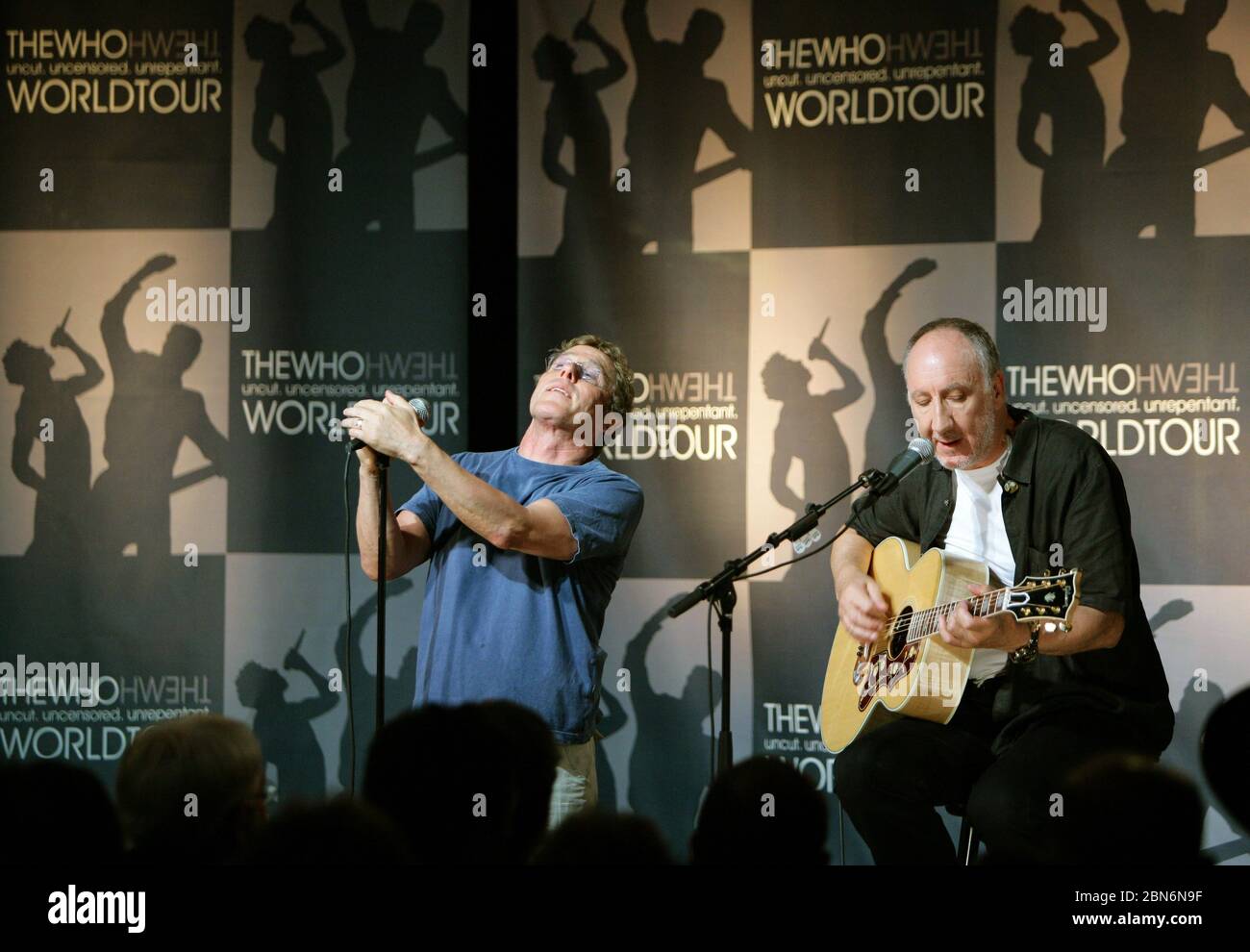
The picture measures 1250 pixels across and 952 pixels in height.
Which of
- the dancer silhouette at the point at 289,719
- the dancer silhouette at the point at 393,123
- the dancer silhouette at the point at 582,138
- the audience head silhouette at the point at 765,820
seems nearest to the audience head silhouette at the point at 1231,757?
the audience head silhouette at the point at 765,820

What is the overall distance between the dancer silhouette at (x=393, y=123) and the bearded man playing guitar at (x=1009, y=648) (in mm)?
1747

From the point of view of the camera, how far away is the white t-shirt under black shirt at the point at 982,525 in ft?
9.28

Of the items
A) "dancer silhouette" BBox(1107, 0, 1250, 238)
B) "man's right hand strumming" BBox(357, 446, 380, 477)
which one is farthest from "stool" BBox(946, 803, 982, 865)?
"dancer silhouette" BBox(1107, 0, 1250, 238)

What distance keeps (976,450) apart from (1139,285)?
0.93 meters

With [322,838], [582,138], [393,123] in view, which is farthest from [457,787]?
[393,123]

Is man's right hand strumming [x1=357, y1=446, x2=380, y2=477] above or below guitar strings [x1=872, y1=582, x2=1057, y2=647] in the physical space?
above

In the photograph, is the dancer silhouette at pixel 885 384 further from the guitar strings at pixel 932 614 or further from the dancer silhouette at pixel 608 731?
the dancer silhouette at pixel 608 731

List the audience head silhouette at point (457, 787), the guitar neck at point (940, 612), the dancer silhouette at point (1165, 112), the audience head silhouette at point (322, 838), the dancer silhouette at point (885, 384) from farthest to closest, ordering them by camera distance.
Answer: the dancer silhouette at point (885, 384), the dancer silhouette at point (1165, 112), the guitar neck at point (940, 612), the audience head silhouette at point (457, 787), the audience head silhouette at point (322, 838)

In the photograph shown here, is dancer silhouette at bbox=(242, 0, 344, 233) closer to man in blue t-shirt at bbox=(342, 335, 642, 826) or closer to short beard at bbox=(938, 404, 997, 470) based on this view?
man in blue t-shirt at bbox=(342, 335, 642, 826)

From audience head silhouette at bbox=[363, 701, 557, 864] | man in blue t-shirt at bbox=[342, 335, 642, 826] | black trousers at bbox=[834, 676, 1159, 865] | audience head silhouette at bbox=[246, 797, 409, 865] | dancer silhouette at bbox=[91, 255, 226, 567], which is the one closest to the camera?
audience head silhouette at bbox=[246, 797, 409, 865]

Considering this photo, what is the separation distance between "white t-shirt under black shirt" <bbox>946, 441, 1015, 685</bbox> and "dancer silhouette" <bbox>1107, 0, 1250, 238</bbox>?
102 cm

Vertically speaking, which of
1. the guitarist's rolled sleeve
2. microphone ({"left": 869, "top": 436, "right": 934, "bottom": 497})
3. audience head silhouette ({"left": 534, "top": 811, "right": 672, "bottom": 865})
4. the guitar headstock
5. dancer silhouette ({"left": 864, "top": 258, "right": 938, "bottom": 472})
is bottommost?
audience head silhouette ({"left": 534, "top": 811, "right": 672, "bottom": 865})

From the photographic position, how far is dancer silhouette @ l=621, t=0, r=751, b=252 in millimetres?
3693
